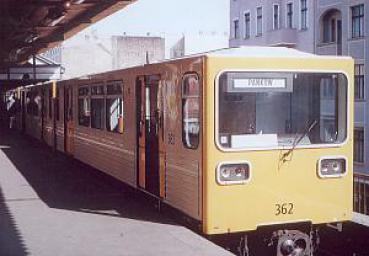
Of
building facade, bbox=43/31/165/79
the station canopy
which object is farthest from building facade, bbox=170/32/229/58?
the station canopy

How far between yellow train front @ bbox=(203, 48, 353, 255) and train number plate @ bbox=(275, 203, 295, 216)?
1 centimetres

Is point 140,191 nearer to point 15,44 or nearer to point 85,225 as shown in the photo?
point 85,225

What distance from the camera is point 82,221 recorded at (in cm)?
861

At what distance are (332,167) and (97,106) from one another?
6.02m

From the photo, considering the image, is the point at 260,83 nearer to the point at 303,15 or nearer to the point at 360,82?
the point at 360,82

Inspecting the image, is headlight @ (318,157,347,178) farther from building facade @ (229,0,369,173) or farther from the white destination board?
building facade @ (229,0,369,173)

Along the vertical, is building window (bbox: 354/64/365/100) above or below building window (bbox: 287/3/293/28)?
below

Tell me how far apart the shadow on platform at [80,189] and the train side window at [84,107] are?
1214 millimetres

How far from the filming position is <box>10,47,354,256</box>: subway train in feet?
24.8

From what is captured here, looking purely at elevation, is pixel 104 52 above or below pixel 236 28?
above

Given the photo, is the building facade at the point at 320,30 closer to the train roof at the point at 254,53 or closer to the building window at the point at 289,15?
the building window at the point at 289,15

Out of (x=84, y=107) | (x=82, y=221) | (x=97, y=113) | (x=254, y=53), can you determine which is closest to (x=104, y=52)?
(x=84, y=107)

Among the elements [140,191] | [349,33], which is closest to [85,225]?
[140,191]

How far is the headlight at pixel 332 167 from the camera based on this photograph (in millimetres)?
8156
